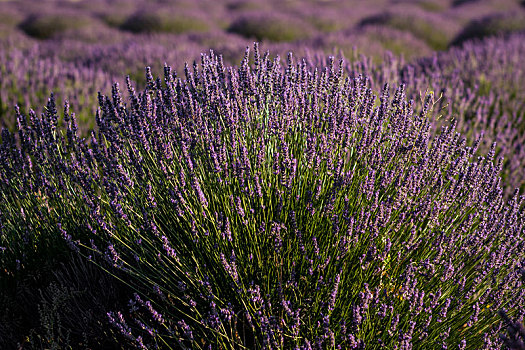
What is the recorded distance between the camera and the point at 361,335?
63.2 inches

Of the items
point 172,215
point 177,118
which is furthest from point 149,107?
point 172,215

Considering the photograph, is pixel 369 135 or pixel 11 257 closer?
pixel 369 135

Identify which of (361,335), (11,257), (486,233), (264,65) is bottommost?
(11,257)

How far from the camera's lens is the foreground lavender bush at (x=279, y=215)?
1.69 meters

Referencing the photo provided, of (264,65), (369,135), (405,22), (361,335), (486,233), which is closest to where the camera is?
(361,335)

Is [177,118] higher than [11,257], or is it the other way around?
[177,118]

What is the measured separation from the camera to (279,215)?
1.90 metres

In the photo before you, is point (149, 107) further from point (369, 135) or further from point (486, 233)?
point (486, 233)

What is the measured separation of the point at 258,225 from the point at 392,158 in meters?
0.76

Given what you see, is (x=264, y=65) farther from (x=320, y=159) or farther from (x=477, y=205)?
(x=477, y=205)

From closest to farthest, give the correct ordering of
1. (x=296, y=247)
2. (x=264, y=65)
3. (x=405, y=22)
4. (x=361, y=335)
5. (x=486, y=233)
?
(x=361, y=335) < (x=486, y=233) < (x=296, y=247) < (x=264, y=65) < (x=405, y=22)

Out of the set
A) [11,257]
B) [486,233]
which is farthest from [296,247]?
[11,257]

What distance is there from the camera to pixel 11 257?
93.9 inches

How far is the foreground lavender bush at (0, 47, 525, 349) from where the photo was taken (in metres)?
1.69
